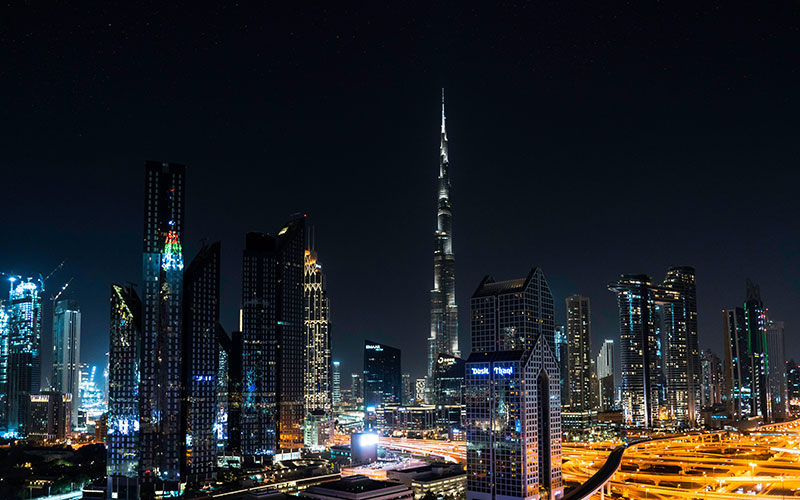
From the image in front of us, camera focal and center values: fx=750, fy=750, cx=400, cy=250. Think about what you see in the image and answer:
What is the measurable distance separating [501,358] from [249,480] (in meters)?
57.7

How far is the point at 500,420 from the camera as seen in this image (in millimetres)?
93312

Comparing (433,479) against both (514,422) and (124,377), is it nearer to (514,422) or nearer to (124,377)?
(514,422)

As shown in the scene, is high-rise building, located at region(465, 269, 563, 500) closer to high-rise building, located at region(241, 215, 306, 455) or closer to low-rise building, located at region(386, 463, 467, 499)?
low-rise building, located at region(386, 463, 467, 499)

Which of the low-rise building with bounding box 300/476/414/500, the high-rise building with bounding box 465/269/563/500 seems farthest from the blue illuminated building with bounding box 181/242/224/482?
the high-rise building with bounding box 465/269/563/500

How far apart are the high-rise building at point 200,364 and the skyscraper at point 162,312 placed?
14.7 ft

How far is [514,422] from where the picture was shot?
304 ft

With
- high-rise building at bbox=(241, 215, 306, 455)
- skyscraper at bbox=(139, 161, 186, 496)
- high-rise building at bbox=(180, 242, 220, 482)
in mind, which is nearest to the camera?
skyscraper at bbox=(139, 161, 186, 496)

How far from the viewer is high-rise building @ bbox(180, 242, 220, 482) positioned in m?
130

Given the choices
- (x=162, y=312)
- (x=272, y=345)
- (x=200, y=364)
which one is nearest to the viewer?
(x=162, y=312)

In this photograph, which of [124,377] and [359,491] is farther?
[124,377]

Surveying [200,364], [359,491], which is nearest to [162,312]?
[200,364]

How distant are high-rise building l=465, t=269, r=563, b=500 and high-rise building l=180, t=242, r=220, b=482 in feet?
185

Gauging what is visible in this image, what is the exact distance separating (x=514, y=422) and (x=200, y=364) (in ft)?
220

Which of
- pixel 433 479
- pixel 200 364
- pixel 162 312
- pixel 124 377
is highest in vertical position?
pixel 162 312
